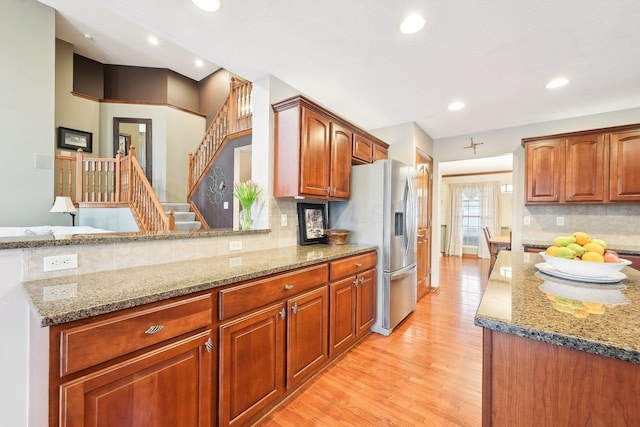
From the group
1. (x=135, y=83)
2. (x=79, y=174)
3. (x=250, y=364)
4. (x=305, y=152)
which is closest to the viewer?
(x=250, y=364)

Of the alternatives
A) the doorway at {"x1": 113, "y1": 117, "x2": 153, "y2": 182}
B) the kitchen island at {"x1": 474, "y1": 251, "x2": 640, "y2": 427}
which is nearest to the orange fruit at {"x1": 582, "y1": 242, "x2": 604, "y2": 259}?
the kitchen island at {"x1": 474, "y1": 251, "x2": 640, "y2": 427}

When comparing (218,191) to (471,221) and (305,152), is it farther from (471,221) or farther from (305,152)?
(471,221)

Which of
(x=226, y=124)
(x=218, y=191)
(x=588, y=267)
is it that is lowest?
(x=588, y=267)

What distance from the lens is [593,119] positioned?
3.44 metres

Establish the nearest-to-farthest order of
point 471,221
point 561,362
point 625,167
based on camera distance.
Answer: point 561,362 → point 625,167 → point 471,221

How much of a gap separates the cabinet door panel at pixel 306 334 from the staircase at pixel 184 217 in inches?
147

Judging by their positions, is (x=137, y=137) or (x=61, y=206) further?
(x=137, y=137)

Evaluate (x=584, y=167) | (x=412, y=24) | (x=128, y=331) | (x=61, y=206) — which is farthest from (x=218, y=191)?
(x=584, y=167)

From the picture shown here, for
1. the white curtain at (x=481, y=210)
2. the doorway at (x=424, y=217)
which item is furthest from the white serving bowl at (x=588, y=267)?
the white curtain at (x=481, y=210)

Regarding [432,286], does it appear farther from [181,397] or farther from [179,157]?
[179,157]

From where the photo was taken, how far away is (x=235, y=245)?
2211 mm

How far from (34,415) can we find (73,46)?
729 cm

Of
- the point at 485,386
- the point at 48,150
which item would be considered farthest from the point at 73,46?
the point at 485,386

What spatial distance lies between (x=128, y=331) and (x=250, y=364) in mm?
706
